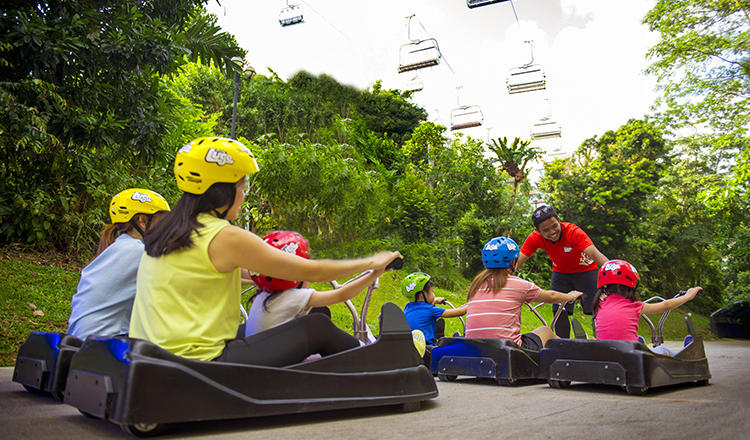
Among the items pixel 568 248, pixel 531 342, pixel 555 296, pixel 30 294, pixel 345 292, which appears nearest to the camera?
pixel 345 292

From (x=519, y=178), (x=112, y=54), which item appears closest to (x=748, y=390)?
(x=112, y=54)

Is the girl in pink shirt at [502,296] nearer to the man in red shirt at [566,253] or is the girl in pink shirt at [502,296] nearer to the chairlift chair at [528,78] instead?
the man in red shirt at [566,253]

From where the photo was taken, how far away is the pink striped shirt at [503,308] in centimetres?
498

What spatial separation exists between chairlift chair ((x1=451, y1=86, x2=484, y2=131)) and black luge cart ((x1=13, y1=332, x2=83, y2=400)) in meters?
23.9

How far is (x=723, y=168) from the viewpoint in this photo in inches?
1002

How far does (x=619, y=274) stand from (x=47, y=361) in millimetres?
4804

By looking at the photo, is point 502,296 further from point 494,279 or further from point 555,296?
point 555,296

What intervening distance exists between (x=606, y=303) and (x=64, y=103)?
749 centimetres

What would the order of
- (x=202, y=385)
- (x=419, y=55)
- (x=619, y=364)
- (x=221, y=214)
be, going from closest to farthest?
(x=202, y=385)
(x=221, y=214)
(x=619, y=364)
(x=419, y=55)

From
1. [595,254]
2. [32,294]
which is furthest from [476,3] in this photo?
[32,294]

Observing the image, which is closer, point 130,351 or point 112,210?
point 130,351

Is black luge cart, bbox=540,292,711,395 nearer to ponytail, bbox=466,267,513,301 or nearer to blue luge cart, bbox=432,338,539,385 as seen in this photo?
blue luge cart, bbox=432,338,539,385

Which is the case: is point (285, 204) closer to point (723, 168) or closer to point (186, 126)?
point (186, 126)

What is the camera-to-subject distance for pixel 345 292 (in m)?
2.83
